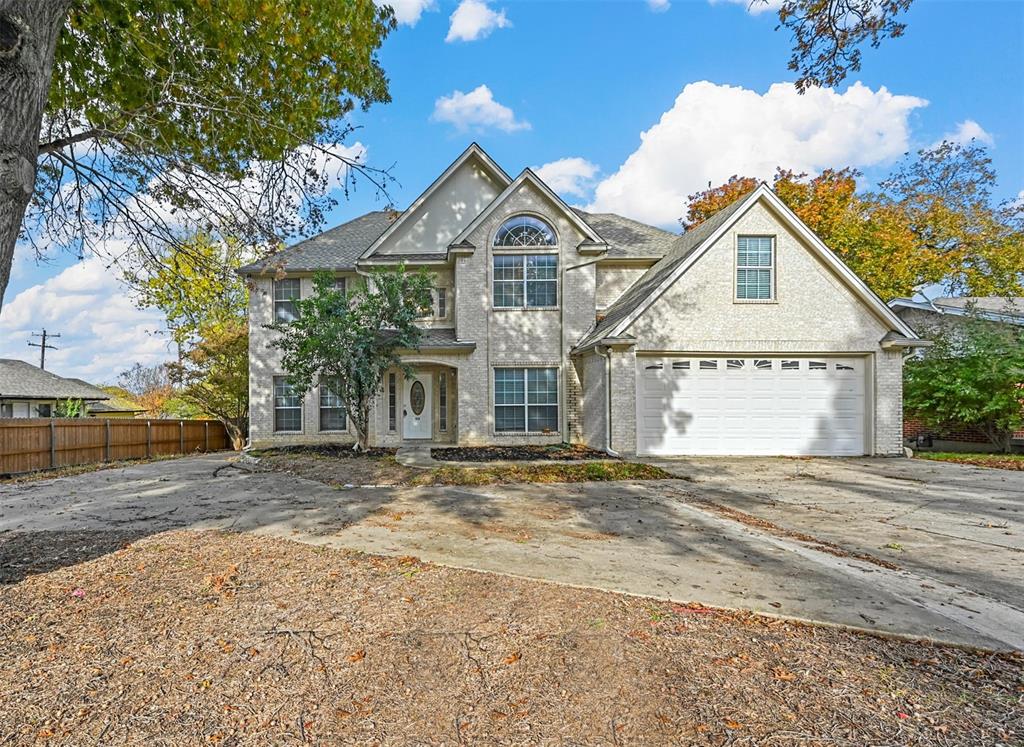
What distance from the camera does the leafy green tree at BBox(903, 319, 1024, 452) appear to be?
13469 millimetres

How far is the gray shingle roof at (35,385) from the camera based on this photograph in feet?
83.4

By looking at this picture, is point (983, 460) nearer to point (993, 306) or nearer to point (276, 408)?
point (993, 306)

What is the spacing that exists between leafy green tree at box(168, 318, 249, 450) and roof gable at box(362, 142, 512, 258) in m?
8.49

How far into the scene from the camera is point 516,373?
49.8 feet

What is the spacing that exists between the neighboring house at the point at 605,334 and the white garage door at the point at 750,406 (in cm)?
4

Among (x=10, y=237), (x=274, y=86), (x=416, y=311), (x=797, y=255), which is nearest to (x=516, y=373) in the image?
(x=416, y=311)

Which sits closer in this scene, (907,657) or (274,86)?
(907,657)

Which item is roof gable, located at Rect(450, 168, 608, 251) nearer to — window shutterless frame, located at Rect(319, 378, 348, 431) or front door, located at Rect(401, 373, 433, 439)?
front door, located at Rect(401, 373, 433, 439)

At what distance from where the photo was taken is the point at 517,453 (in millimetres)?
12945

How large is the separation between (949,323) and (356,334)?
18.7 meters

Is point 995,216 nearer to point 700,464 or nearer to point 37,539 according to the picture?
point 700,464

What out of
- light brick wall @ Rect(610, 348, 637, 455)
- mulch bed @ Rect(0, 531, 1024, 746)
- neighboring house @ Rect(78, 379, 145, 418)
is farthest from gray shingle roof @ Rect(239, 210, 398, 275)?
neighboring house @ Rect(78, 379, 145, 418)

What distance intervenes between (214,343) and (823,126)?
2257 centimetres

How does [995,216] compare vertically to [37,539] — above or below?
above
